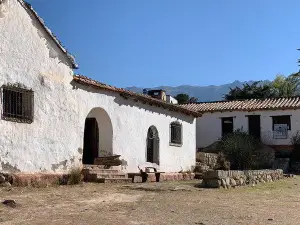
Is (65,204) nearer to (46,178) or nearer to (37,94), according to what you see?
(46,178)

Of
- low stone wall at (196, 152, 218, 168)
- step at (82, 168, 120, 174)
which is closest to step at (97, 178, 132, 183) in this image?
step at (82, 168, 120, 174)

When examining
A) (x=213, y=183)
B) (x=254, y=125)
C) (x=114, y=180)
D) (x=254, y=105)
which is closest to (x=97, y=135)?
(x=114, y=180)

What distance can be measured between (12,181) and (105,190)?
2281 millimetres

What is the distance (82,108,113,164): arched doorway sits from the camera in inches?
573

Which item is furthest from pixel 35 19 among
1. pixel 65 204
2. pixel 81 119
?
pixel 65 204

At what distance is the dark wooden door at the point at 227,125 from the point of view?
30.6 meters

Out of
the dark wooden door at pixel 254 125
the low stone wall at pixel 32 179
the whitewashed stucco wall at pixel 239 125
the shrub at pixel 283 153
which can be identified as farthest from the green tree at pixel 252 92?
the low stone wall at pixel 32 179

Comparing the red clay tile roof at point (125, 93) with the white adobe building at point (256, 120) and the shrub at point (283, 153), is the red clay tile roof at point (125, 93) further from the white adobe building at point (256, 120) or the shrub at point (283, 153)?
the white adobe building at point (256, 120)

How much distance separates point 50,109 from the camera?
11875 millimetres

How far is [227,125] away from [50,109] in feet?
68.4

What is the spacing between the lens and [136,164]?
15781 millimetres

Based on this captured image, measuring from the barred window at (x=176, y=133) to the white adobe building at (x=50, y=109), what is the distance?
2857 millimetres

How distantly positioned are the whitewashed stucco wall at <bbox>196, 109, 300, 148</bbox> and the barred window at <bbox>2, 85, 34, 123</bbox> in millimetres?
21149

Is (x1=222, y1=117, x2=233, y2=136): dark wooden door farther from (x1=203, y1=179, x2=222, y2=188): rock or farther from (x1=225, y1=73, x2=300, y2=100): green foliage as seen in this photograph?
(x1=203, y1=179, x2=222, y2=188): rock
